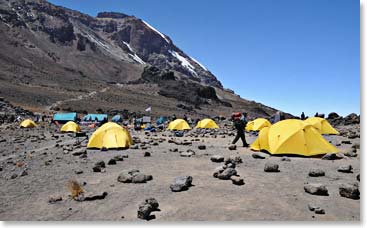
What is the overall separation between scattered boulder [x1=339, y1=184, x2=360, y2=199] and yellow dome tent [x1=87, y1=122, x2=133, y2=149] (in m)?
11.8

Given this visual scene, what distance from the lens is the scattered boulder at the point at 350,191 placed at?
696cm

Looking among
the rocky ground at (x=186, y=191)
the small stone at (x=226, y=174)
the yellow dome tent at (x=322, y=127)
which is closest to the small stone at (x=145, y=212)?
the rocky ground at (x=186, y=191)

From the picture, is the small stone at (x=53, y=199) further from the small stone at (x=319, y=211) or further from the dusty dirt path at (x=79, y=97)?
the dusty dirt path at (x=79, y=97)

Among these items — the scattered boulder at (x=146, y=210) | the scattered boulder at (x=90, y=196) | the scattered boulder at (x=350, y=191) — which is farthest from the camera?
the scattered boulder at (x=90, y=196)

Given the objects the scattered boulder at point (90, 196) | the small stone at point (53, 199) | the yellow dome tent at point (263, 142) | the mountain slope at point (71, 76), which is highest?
the mountain slope at point (71, 76)

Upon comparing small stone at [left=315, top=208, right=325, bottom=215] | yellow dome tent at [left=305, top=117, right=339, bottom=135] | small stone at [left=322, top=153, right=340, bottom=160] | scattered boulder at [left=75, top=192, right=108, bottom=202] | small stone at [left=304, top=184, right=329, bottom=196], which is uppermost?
yellow dome tent at [left=305, top=117, right=339, bottom=135]

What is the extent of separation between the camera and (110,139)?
17.2 meters

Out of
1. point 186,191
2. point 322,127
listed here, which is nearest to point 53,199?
point 186,191

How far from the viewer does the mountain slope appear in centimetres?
8519

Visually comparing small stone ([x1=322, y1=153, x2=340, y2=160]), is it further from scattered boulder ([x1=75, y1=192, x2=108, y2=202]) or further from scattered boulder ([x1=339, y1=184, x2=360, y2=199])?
scattered boulder ([x1=75, y1=192, x2=108, y2=202])

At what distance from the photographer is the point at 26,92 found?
79.7 meters

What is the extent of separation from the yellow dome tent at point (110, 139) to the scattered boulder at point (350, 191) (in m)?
11.8

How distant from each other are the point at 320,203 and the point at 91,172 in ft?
23.5

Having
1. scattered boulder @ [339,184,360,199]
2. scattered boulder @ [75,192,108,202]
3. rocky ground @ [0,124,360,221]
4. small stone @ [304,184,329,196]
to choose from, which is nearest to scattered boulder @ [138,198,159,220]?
rocky ground @ [0,124,360,221]
